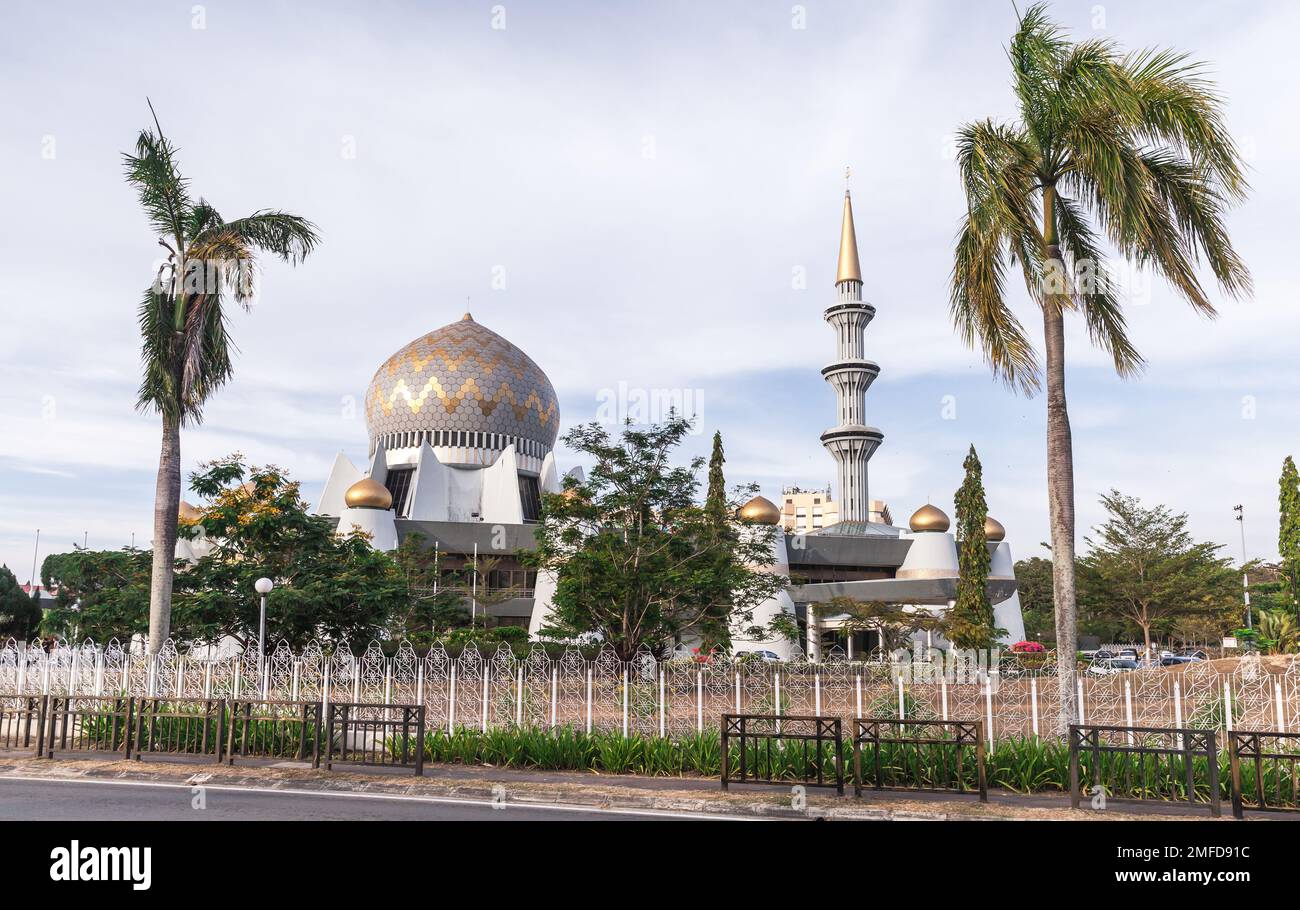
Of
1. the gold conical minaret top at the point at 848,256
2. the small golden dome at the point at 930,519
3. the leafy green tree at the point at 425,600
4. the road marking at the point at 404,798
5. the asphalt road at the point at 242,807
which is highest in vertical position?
the gold conical minaret top at the point at 848,256

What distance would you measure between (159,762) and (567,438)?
40.2ft

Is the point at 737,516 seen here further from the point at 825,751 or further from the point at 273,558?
the point at 825,751

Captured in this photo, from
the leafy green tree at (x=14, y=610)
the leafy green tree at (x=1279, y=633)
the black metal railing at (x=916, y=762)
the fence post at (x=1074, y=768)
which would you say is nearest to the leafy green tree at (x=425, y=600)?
the black metal railing at (x=916, y=762)

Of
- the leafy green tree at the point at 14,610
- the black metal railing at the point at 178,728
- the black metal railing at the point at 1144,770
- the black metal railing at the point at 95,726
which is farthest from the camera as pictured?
the leafy green tree at the point at 14,610

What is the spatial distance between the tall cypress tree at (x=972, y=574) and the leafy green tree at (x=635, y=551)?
50.5 ft

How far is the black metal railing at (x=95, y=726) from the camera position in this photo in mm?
11734

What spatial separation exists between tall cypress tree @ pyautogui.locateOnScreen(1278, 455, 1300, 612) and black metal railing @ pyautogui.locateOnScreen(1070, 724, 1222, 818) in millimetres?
24231

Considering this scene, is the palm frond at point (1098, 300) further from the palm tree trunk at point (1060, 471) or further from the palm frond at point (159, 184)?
the palm frond at point (159, 184)

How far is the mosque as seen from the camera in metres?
46.6

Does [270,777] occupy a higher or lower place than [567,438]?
lower

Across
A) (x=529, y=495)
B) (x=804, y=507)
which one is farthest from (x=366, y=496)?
(x=804, y=507)
